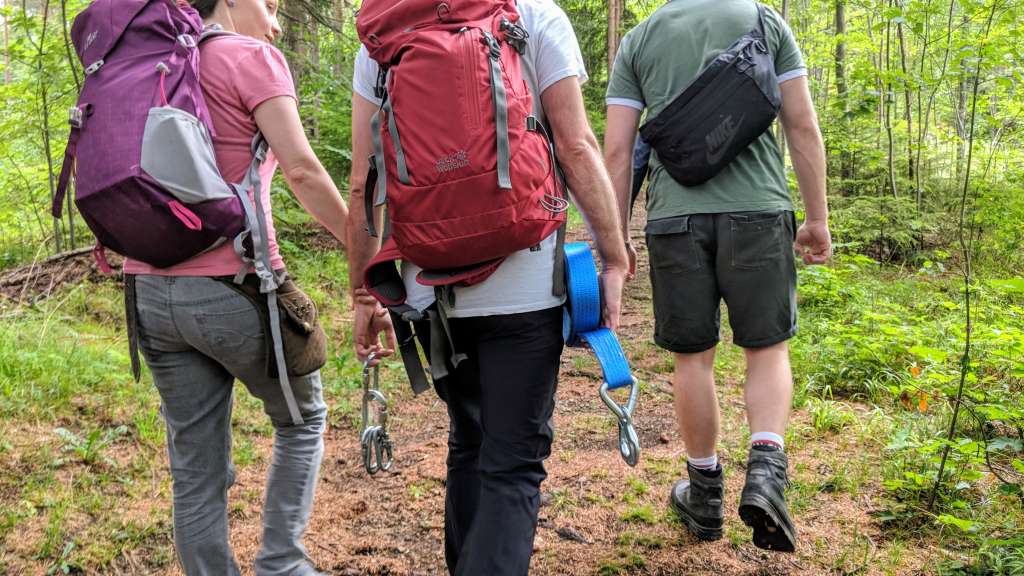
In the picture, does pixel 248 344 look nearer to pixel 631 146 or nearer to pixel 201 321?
pixel 201 321

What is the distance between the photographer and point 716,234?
2.89 m

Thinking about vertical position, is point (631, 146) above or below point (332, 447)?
above

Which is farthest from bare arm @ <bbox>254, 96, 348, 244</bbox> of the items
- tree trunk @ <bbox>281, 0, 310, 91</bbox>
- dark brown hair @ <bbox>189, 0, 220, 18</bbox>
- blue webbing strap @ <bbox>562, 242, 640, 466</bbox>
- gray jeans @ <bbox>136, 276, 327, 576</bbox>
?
tree trunk @ <bbox>281, 0, 310, 91</bbox>

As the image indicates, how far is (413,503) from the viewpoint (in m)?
3.64

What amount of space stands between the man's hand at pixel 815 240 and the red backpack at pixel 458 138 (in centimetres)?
159

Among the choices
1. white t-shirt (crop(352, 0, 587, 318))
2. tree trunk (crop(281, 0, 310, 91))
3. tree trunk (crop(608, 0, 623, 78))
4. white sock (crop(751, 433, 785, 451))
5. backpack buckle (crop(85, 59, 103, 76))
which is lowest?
white sock (crop(751, 433, 785, 451))

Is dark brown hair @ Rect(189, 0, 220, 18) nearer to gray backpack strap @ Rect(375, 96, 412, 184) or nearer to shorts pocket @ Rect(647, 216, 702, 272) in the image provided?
gray backpack strap @ Rect(375, 96, 412, 184)

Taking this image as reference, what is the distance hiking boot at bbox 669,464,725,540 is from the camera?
9.93 feet

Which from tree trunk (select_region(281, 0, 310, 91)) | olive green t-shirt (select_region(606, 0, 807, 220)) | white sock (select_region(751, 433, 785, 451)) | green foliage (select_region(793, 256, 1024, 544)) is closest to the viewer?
white sock (select_region(751, 433, 785, 451))

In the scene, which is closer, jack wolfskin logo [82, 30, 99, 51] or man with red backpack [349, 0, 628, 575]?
man with red backpack [349, 0, 628, 575]

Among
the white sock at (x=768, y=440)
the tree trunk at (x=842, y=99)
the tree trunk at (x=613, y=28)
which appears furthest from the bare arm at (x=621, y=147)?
the tree trunk at (x=613, y=28)

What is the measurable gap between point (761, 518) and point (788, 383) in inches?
24.7

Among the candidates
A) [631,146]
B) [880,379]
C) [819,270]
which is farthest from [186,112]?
[819,270]

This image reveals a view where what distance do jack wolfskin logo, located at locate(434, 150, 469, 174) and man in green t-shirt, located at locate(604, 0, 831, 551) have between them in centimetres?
141
